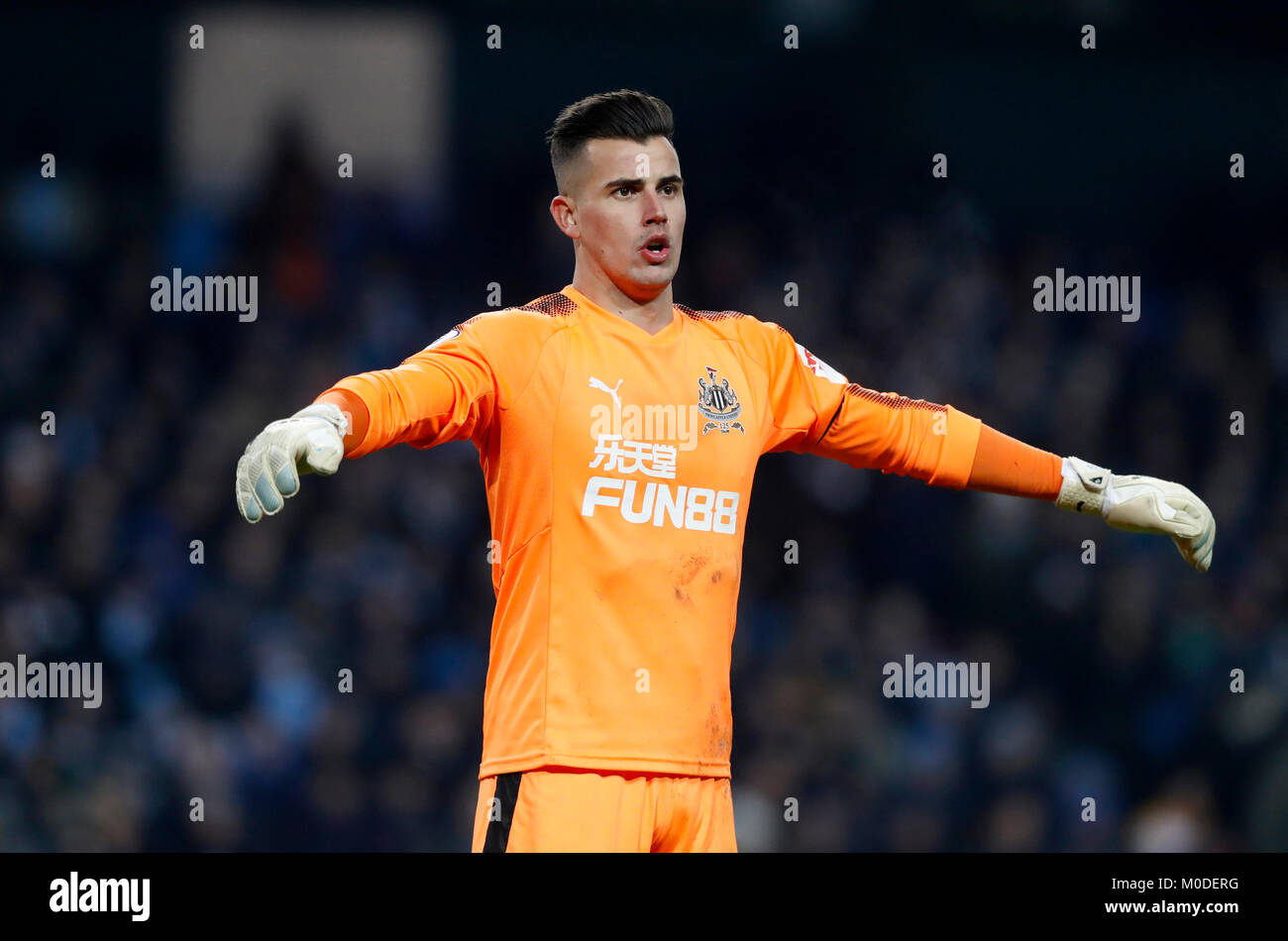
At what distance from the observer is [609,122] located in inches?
173

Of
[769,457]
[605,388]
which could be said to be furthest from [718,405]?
[769,457]

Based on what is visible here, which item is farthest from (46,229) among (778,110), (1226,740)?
(1226,740)

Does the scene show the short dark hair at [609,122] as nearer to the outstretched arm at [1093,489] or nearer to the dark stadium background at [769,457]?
the outstretched arm at [1093,489]

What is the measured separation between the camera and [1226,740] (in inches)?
339

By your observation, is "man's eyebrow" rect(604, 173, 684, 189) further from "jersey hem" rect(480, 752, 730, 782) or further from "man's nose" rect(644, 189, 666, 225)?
"jersey hem" rect(480, 752, 730, 782)

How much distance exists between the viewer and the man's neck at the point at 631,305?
434cm

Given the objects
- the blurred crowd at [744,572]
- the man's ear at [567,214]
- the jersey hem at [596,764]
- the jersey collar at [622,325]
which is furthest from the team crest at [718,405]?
the blurred crowd at [744,572]

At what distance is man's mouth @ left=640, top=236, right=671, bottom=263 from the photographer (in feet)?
14.1

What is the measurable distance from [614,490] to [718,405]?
39 cm

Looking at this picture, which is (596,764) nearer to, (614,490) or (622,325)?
(614,490)

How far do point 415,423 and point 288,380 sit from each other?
553 centimetres

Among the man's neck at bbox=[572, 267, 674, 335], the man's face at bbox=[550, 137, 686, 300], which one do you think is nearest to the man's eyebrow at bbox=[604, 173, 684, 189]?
the man's face at bbox=[550, 137, 686, 300]

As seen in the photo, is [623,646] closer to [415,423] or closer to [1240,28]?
[415,423]

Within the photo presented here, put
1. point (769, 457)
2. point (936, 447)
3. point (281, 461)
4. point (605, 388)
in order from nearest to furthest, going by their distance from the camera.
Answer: point (281, 461)
point (605, 388)
point (936, 447)
point (769, 457)
